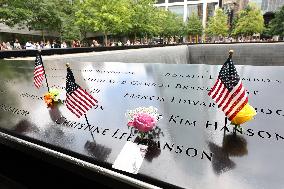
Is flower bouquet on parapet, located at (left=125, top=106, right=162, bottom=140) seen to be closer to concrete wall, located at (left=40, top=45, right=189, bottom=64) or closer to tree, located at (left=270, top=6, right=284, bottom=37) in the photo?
concrete wall, located at (left=40, top=45, right=189, bottom=64)

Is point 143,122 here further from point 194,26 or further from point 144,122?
point 194,26

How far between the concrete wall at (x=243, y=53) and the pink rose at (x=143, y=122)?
39.6 feet

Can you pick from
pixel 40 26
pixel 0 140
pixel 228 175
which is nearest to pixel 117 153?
pixel 228 175

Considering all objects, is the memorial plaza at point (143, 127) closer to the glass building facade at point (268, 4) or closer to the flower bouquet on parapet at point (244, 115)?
the flower bouquet on parapet at point (244, 115)

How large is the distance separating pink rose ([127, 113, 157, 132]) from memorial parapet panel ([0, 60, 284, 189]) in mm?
210

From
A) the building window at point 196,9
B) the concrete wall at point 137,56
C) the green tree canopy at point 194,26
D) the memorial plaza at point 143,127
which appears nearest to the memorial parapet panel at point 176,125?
the memorial plaza at point 143,127

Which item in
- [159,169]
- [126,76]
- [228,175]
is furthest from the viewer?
[126,76]

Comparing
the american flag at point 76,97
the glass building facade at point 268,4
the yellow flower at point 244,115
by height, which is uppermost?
the glass building facade at point 268,4

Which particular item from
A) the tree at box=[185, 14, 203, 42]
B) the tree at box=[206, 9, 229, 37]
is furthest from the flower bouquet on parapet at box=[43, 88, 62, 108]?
the tree at box=[185, 14, 203, 42]

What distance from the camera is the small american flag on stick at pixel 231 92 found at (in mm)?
2438

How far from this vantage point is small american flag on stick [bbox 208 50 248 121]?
8.00 feet

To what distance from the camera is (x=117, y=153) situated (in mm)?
2570

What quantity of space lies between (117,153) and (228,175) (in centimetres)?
106

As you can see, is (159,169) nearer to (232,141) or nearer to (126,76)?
(232,141)
